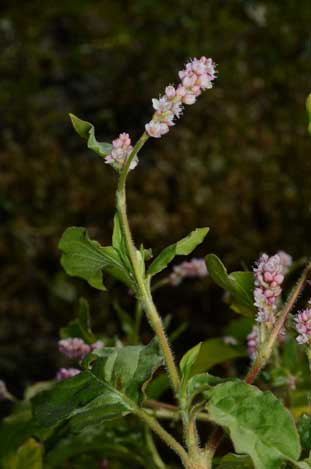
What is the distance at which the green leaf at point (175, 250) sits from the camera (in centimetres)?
69

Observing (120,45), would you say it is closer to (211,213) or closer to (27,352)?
(211,213)

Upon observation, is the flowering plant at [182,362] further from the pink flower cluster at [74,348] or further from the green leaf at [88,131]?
the pink flower cluster at [74,348]

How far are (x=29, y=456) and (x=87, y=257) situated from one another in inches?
14.2

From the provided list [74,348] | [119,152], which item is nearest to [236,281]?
[119,152]

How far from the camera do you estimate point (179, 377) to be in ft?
2.35

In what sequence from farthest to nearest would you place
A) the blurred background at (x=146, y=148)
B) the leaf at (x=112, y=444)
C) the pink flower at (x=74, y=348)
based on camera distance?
the blurred background at (x=146, y=148)
the leaf at (x=112, y=444)
the pink flower at (x=74, y=348)

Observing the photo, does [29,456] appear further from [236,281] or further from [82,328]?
[236,281]

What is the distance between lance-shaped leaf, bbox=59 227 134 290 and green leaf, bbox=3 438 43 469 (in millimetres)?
317

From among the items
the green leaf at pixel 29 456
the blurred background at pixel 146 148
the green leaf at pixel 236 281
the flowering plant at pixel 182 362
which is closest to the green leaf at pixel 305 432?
the flowering plant at pixel 182 362

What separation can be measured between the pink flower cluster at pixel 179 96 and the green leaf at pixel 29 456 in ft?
1.56

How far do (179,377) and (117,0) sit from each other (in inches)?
84.9

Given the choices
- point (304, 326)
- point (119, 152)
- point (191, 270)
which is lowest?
point (191, 270)

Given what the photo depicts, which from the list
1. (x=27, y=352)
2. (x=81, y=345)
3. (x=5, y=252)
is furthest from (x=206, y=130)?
(x=81, y=345)

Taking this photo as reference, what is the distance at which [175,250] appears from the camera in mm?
702
